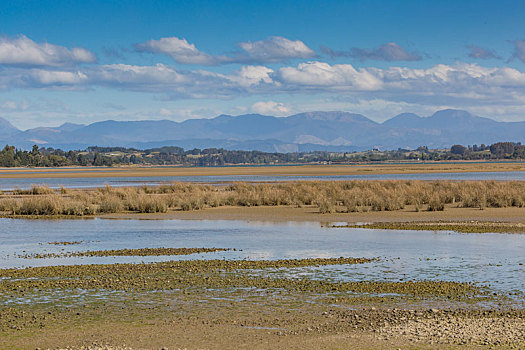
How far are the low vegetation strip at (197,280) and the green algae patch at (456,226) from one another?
9327 mm

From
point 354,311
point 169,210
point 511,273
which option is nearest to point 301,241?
point 511,273

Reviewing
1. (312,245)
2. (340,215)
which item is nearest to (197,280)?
(312,245)

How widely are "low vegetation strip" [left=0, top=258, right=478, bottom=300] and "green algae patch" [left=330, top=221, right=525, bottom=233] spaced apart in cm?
933

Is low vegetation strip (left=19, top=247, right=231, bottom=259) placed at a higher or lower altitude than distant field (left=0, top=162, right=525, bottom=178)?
lower

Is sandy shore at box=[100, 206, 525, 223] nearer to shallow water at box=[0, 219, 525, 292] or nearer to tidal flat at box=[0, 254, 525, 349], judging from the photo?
shallow water at box=[0, 219, 525, 292]

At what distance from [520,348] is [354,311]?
3441 millimetres

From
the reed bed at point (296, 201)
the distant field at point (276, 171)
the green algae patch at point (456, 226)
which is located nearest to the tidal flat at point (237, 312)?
the green algae patch at point (456, 226)

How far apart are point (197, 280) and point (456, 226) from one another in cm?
1532

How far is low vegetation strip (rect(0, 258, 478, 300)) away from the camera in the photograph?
14.8m

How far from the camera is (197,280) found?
52.9 feet

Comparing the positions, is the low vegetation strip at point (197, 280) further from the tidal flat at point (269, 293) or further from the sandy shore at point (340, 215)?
the sandy shore at point (340, 215)

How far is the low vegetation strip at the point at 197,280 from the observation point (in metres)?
14.8

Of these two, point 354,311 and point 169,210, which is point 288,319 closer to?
point 354,311

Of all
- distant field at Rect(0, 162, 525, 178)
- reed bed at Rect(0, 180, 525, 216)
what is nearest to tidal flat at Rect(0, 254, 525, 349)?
reed bed at Rect(0, 180, 525, 216)
